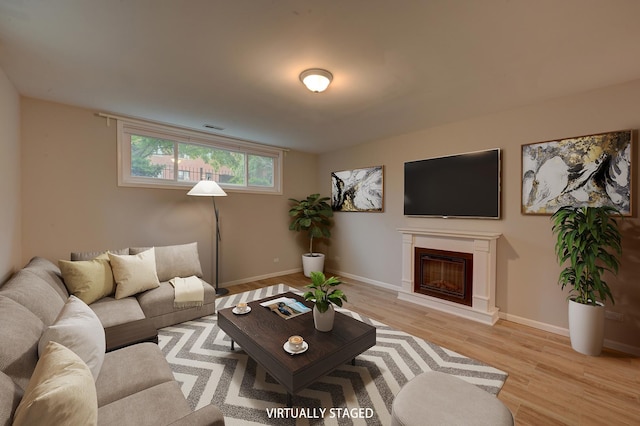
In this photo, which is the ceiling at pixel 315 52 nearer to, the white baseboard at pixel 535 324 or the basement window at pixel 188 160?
the basement window at pixel 188 160

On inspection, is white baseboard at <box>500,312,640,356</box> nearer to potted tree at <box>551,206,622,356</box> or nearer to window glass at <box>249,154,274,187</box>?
potted tree at <box>551,206,622,356</box>

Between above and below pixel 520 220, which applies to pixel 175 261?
below

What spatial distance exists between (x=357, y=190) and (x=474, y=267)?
2293 mm

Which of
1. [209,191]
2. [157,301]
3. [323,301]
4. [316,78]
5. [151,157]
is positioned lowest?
[157,301]

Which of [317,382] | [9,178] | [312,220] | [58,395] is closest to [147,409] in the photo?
[58,395]

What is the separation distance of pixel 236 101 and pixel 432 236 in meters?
3.09

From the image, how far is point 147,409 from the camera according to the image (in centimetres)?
121

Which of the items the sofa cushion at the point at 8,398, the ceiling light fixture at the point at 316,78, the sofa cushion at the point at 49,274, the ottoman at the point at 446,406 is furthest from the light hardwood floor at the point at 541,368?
the sofa cushion at the point at 49,274

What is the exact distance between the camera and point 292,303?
8.60 feet

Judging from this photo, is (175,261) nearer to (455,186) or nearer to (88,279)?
(88,279)

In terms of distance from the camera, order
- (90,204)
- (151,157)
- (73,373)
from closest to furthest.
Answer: (73,373), (90,204), (151,157)

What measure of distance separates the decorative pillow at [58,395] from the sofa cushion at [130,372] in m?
0.37

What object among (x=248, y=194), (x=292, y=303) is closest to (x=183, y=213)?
(x=248, y=194)

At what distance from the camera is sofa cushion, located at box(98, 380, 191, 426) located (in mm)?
1139
